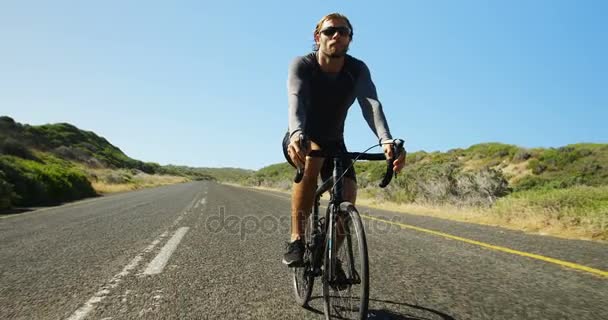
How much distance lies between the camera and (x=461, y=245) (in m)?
5.64

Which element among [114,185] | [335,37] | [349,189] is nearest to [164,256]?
[349,189]

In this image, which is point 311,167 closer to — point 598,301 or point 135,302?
point 135,302

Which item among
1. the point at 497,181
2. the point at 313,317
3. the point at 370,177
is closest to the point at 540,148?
the point at 370,177

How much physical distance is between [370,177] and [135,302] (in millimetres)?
25618

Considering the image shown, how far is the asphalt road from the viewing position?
2.92 metres

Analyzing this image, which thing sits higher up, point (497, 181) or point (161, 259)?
point (497, 181)

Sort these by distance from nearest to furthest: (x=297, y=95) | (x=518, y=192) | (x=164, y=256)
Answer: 1. (x=297, y=95)
2. (x=164, y=256)
3. (x=518, y=192)

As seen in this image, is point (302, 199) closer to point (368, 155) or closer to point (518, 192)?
point (368, 155)

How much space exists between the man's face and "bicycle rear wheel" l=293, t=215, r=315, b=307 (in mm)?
1262

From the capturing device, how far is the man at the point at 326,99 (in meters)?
2.85

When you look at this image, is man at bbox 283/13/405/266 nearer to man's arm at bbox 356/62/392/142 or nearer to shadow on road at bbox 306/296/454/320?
man's arm at bbox 356/62/392/142

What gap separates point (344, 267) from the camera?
2.53 metres
